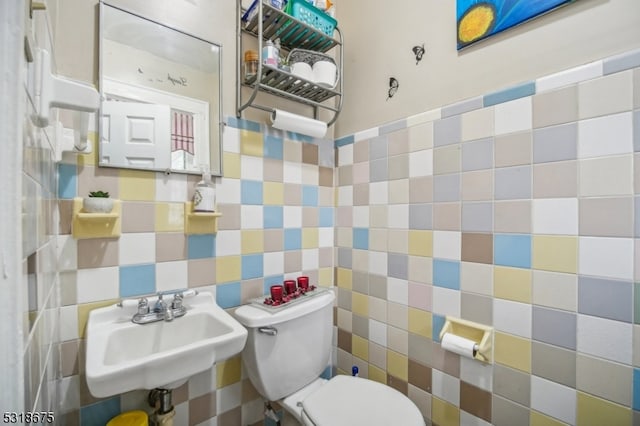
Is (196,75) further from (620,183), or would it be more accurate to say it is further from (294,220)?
(620,183)

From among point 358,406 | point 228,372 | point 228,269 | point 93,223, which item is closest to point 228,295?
point 228,269

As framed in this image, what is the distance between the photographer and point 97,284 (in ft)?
2.98

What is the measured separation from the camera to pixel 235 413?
118 cm

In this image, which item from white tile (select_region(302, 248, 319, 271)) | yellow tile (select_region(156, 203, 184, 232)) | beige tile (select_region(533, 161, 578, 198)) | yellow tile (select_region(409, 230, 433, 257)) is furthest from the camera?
white tile (select_region(302, 248, 319, 271))

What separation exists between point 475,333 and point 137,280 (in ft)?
3.93

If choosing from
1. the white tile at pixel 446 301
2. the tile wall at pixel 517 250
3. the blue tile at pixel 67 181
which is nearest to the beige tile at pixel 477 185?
the tile wall at pixel 517 250

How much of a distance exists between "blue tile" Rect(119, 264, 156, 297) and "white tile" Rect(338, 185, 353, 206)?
35.1 inches

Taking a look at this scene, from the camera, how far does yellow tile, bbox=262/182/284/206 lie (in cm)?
128

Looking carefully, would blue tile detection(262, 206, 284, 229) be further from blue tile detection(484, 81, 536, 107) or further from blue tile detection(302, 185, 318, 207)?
blue tile detection(484, 81, 536, 107)

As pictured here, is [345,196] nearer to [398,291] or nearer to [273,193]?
[273,193]

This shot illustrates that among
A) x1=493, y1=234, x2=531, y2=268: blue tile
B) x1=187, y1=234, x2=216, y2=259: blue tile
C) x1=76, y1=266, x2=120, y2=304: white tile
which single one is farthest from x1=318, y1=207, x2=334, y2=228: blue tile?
x1=76, y1=266, x2=120, y2=304: white tile

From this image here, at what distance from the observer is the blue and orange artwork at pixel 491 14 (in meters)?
→ 0.85

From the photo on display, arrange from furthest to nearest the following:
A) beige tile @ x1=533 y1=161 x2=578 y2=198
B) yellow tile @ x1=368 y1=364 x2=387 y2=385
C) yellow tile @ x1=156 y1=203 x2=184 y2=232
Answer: yellow tile @ x1=368 y1=364 x2=387 y2=385 → yellow tile @ x1=156 y1=203 x2=184 y2=232 → beige tile @ x1=533 y1=161 x2=578 y2=198

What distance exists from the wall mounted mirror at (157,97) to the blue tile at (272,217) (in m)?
0.27
